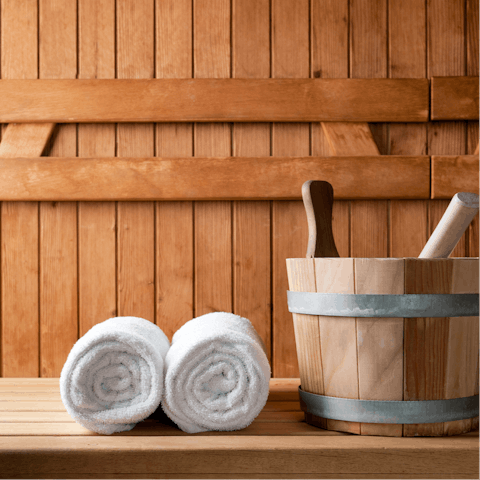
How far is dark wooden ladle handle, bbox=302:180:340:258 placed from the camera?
1053 millimetres

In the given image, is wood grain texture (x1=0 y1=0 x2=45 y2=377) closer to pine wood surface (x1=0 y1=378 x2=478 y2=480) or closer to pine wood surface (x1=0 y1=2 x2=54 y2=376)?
pine wood surface (x1=0 y1=2 x2=54 y2=376)

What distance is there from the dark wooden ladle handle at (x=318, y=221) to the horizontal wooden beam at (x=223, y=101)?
1.38 ft

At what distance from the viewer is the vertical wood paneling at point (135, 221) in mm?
1427

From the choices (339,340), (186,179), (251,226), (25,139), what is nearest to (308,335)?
(339,340)

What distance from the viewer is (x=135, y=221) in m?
1.43

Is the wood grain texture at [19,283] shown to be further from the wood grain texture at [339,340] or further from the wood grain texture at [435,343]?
the wood grain texture at [435,343]

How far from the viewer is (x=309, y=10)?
56.2 inches

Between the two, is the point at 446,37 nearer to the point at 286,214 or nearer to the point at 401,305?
the point at 286,214

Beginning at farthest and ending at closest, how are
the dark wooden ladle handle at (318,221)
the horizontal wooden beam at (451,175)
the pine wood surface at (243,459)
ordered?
the horizontal wooden beam at (451,175) → the dark wooden ladle handle at (318,221) → the pine wood surface at (243,459)

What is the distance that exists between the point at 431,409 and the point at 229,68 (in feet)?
3.49

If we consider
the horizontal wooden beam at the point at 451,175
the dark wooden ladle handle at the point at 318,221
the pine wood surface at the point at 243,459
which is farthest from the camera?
the horizontal wooden beam at the point at 451,175

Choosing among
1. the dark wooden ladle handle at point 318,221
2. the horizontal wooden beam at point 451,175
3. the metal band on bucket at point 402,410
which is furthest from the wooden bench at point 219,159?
the metal band on bucket at point 402,410

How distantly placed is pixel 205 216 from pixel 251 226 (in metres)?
0.14

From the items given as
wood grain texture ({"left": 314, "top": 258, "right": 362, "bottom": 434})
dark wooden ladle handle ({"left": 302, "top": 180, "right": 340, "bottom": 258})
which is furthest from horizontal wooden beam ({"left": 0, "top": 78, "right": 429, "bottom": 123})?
wood grain texture ({"left": 314, "top": 258, "right": 362, "bottom": 434})
